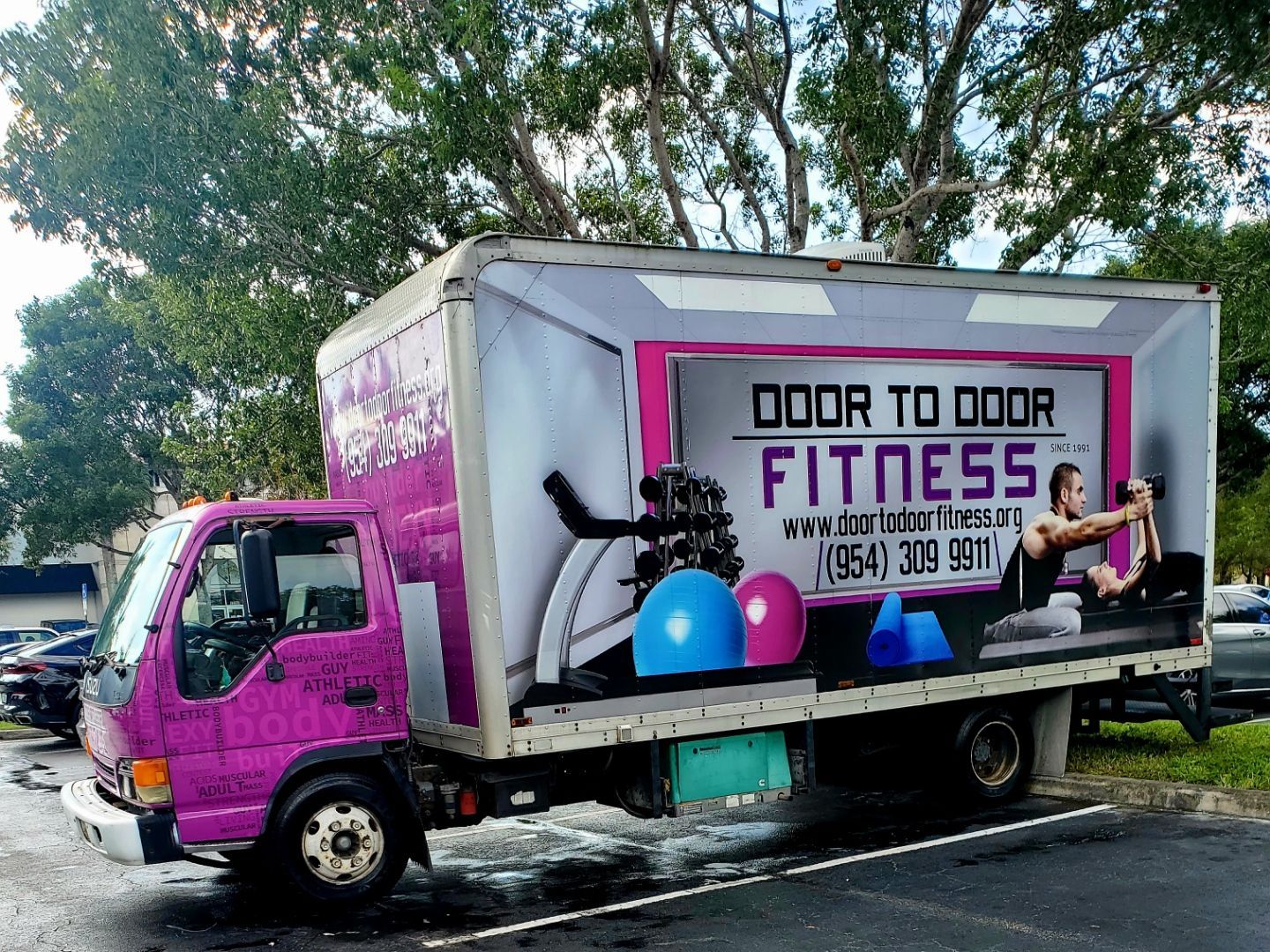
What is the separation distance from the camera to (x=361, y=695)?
6.66m

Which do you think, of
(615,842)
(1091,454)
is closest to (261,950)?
(615,842)

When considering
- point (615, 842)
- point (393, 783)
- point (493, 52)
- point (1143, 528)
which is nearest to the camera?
point (393, 783)

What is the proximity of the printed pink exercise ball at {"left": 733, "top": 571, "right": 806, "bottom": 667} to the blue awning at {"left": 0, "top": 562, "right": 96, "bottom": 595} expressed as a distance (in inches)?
1965

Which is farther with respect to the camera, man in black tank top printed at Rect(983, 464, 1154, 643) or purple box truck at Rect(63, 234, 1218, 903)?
man in black tank top printed at Rect(983, 464, 1154, 643)

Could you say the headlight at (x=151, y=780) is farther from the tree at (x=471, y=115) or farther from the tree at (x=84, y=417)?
the tree at (x=84, y=417)

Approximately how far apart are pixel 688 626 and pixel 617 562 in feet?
1.91

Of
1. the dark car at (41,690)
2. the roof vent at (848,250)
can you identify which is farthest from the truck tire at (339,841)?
the dark car at (41,690)

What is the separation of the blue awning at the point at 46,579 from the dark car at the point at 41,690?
1504 inches

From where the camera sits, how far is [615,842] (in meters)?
8.58

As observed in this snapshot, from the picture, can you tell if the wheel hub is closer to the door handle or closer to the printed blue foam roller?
the door handle

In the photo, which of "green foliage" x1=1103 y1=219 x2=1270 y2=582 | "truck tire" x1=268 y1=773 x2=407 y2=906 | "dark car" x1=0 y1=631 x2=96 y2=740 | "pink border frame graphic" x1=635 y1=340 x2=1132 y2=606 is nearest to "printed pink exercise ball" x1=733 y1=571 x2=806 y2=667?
"pink border frame graphic" x1=635 y1=340 x2=1132 y2=606

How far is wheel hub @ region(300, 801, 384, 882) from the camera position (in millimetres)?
6535

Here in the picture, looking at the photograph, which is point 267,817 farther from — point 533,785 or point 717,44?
point 717,44

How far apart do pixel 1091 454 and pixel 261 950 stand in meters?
6.47
